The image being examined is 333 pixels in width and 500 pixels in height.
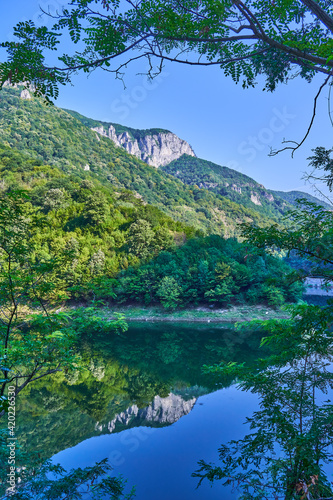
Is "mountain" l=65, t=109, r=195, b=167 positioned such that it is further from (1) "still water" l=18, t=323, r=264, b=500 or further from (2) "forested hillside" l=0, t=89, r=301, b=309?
(1) "still water" l=18, t=323, r=264, b=500

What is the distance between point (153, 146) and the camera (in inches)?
4099

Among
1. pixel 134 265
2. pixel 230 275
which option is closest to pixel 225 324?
pixel 230 275

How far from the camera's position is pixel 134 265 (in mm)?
22625

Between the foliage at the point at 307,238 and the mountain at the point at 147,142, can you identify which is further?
the mountain at the point at 147,142

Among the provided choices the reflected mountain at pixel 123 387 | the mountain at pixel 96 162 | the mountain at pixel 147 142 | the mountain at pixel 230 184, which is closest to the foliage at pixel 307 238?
the reflected mountain at pixel 123 387

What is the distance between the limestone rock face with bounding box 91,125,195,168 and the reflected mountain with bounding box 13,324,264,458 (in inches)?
3396

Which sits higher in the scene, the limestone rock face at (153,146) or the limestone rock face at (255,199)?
the limestone rock face at (153,146)

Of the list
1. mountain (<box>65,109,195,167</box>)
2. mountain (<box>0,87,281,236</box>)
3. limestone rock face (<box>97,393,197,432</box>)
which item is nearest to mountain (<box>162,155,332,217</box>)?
mountain (<box>65,109,195,167</box>)

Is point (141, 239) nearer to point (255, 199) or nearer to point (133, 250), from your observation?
point (133, 250)

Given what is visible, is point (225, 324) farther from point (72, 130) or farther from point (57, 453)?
point (72, 130)

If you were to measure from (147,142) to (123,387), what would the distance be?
104163 millimetres

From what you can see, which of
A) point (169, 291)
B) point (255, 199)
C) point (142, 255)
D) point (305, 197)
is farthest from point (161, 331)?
point (255, 199)

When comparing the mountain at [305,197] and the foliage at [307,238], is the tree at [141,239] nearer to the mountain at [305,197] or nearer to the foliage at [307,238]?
the mountain at [305,197]

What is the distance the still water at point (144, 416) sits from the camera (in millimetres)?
5621
